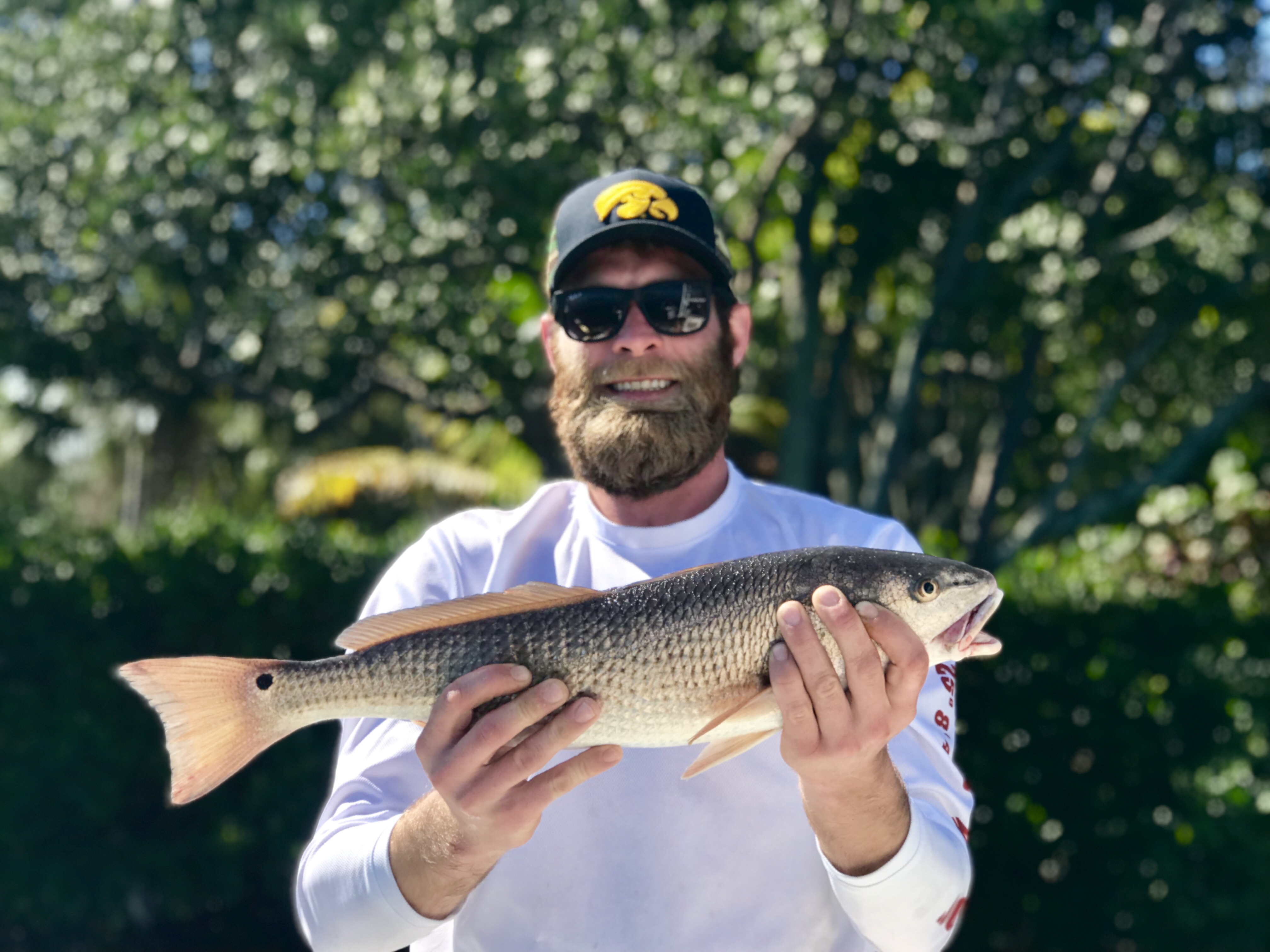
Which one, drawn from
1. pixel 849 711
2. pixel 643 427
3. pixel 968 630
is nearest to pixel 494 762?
pixel 849 711

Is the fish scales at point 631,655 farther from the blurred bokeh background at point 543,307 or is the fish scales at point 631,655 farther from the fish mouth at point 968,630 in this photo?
the blurred bokeh background at point 543,307

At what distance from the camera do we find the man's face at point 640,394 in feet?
8.30

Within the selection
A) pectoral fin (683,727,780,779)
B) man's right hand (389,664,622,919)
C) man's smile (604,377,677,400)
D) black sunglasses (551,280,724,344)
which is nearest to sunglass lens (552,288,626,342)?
black sunglasses (551,280,724,344)

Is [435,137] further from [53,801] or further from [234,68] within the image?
[53,801]

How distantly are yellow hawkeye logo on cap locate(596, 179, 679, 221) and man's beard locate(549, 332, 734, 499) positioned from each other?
35 cm

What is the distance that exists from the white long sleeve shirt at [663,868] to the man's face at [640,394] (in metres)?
0.66

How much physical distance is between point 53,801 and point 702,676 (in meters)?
5.67

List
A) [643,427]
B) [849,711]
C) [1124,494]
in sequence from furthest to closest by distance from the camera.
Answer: [1124,494] → [643,427] → [849,711]

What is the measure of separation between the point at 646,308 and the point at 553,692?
991 millimetres

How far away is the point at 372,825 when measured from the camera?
89.3 inches

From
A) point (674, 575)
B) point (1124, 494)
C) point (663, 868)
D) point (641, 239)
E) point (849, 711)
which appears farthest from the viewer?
point (1124, 494)

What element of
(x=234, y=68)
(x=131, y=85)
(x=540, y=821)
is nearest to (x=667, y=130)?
(x=234, y=68)

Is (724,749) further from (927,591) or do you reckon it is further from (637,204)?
(637,204)

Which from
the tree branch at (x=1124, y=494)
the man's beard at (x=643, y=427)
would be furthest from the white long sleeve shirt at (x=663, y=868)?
the tree branch at (x=1124, y=494)
